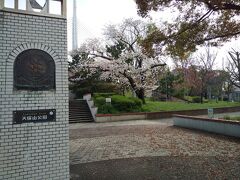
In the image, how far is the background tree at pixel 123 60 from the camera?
23391mm

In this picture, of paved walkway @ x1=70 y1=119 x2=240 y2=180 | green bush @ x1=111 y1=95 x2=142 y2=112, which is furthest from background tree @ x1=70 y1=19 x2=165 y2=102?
paved walkway @ x1=70 y1=119 x2=240 y2=180

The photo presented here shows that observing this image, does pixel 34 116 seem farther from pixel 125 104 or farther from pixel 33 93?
pixel 125 104

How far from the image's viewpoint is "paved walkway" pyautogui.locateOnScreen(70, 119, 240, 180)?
6.20m

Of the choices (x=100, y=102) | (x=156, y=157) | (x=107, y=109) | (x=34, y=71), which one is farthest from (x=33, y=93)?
(x=100, y=102)

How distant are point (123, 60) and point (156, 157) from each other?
16380 millimetres

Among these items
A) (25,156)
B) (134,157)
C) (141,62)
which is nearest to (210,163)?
(134,157)

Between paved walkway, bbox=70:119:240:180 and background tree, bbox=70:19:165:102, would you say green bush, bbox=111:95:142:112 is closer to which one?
background tree, bbox=70:19:165:102

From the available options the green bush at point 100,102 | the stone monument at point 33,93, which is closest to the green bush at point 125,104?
the green bush at point 100,102

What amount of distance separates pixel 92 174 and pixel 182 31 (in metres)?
7.30

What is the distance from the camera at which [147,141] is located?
10570 mm

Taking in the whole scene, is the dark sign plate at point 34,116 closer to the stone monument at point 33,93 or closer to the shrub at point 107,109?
the stone monument at point 33,93

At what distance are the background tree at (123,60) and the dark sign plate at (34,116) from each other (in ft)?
58.7

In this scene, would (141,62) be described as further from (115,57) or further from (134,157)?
(134,157)

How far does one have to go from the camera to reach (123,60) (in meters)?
23.4
